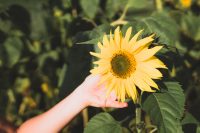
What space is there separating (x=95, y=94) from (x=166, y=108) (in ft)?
0.67

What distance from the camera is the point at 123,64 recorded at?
4.01ft

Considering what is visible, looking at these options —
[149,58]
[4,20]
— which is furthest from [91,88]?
[4,20]

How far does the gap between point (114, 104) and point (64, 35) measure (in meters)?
1.10

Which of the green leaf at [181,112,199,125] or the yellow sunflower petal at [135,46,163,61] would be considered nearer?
the yellow sunflower petal at [135,46,163,61]

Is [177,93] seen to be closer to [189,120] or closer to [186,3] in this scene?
[189,120]

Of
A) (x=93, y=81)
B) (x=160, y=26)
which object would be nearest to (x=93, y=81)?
(x=93, y=81)

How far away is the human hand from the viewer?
1220mm

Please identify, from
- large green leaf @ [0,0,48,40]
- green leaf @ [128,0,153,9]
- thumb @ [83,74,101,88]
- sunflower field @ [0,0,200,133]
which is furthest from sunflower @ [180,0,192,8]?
thumb @ [83,74,101,88]

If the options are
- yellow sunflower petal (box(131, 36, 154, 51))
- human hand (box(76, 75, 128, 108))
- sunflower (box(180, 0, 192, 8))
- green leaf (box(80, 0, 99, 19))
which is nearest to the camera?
yellow sunflower petal (box(131, 36, 154, 51))

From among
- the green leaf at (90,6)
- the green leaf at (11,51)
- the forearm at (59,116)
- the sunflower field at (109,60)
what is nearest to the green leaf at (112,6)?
the sunflower field at (109,60)

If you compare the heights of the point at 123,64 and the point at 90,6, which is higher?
the point at 90,6

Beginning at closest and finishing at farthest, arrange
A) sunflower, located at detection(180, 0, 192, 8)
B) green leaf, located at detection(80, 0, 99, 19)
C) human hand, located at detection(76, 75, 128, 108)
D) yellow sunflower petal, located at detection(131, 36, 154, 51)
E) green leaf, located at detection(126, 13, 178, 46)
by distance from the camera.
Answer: yellow sunflower petal, located at detection(131, 36, 154, 51) → human hand, located at detection(76, 75, 128, 108) → green leaf, located at detection(126, 13, 178, 46) → green leaf, located at detection(80, 0, 99, 19) → sunflower, located at detection(180, 0, 192, 8)

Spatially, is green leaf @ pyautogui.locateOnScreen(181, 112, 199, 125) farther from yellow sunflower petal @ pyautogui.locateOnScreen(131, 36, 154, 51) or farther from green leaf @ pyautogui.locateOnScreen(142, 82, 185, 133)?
yellow sunflower petal @ pyautogui.locateOnScreen(131, 36, 154, 51)

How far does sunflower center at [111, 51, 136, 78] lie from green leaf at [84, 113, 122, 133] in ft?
0.50
